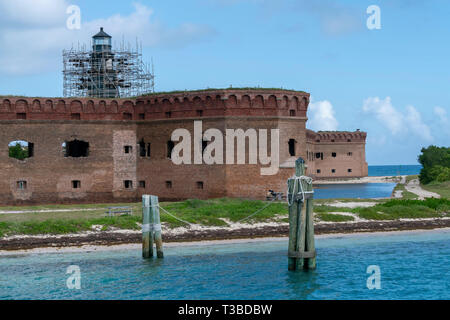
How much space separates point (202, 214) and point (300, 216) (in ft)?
36.9

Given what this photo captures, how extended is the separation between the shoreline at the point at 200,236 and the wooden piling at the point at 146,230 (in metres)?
2.53

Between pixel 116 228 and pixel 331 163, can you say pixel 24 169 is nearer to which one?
pixel 116 228

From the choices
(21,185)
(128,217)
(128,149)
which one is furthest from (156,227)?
(21,185)

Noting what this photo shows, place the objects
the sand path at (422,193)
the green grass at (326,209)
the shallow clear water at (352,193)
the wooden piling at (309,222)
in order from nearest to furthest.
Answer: the wooden piling at (309,222) → the green grass at (326,209) → the sand path at (422,193) → the shallow clear water at (352,193)

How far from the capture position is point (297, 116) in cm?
3731

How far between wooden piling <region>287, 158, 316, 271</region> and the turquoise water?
37.2 inches

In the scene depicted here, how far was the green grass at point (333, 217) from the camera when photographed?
30812mm

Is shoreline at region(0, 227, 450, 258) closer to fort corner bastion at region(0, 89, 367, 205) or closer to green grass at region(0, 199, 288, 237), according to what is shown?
green grass at region(0, 199, 288, 237)

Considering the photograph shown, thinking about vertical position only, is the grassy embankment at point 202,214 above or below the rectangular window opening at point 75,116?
below

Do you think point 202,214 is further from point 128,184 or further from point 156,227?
point 128,184

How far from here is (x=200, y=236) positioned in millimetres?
27594

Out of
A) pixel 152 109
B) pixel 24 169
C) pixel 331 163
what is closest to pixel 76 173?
pixel 24 169

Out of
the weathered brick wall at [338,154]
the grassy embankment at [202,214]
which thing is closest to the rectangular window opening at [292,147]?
the grassy embankment at [202,214]

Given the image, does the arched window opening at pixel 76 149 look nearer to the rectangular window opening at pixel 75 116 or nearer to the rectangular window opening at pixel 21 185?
the rectangular window opening at pixel 75 116
